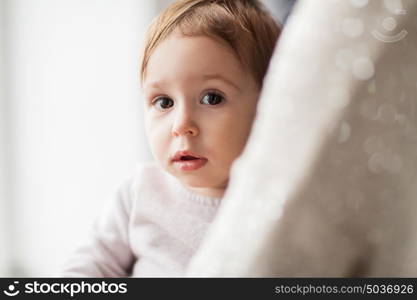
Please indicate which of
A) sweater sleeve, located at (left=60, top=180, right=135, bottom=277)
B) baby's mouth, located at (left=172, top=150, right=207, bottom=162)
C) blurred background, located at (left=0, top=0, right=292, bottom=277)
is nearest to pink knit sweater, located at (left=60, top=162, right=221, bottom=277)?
sweater sleeve, located at (left=60, top=180, right=135, bottom=277)

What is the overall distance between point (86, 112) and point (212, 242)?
863mm

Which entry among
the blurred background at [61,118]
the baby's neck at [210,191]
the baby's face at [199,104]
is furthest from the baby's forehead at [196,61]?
the blurred background at [61,118]

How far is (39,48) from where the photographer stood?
1052 mm

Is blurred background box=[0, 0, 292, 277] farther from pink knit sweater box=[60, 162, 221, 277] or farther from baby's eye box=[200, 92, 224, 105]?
baby's eye box=[200, 92, 224, 105]

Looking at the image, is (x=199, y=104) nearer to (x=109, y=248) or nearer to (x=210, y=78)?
(x=210, y=78)

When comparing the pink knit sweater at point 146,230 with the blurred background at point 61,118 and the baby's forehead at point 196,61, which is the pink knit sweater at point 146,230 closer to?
the baby's forehead at point 196,61

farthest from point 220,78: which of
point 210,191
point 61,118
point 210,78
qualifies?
point 61,118

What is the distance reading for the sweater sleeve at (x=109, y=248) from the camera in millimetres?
655

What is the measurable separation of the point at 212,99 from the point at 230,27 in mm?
76

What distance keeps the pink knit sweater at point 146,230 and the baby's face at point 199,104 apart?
0.08 m

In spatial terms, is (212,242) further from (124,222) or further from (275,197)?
(124,222)

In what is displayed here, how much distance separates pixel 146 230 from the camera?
63cm

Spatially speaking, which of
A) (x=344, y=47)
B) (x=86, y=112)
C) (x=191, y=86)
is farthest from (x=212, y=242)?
(x=86, y=112)

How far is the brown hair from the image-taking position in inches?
20.3
